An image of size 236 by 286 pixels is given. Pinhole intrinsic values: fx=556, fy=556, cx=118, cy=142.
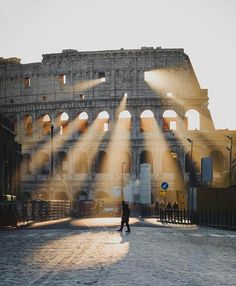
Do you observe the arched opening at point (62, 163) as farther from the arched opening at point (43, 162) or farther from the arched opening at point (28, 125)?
the arched opening at point (28, 125)

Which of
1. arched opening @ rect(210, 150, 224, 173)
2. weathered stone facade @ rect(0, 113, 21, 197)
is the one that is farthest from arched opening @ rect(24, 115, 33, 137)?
weathered stone facade @ rect(0, 113, 21, 197)

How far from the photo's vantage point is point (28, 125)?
225 ft

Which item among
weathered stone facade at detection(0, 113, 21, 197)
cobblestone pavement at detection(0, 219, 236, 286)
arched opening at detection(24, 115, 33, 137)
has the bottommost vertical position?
cobblestone pavement at detection(0, 219, 236, 286)

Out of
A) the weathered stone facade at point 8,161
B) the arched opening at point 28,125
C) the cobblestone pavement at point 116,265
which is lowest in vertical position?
the cobblestone pavement at point 116,265

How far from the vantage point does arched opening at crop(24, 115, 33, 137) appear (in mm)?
66938

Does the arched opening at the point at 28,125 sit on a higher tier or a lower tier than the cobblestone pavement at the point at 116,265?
higher

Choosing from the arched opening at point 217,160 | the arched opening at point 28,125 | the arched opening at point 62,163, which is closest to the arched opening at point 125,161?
the arched opening at point 62,163

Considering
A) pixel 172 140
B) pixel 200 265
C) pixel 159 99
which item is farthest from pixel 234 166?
pixel 200 265

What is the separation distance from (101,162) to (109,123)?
4535mm

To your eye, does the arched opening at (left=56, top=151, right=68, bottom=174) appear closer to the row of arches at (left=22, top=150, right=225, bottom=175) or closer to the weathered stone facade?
the row of arches at (left=22, top=150, right=225, bottom=175)

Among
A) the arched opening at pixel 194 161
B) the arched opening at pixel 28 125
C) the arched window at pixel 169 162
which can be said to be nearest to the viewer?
the arched opening at pixel 194 161

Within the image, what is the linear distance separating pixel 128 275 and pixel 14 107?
60182 millimetres

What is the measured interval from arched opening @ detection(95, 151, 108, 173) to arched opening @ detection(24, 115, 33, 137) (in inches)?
376

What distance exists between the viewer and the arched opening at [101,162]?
62431 mm
